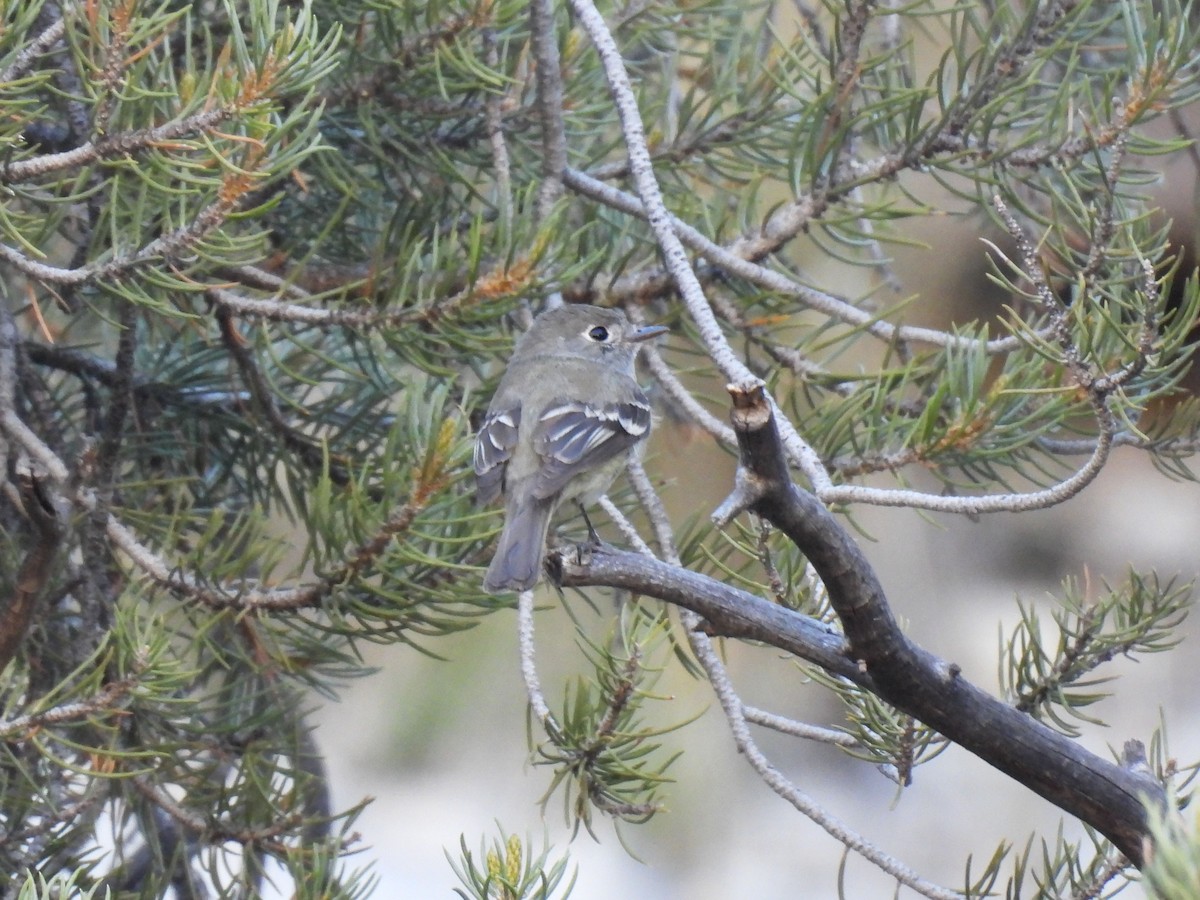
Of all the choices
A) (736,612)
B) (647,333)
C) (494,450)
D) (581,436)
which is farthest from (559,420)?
(736,612)

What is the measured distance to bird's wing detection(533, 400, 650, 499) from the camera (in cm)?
204

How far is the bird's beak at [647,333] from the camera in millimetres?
1790

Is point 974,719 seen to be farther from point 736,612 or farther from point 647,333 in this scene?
point 647,333

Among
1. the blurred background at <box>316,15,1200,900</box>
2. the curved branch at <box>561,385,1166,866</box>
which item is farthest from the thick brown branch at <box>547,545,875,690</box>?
the blurred background at <box>316,15,1200,900</box>

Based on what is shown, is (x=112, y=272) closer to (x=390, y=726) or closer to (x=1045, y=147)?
(x=1045, y=147)

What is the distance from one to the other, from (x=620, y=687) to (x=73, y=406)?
936 mm

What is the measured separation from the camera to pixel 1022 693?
4.67 ft

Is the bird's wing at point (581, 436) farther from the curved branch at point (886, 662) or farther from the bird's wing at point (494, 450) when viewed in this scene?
the curved branch at point (886, 662)

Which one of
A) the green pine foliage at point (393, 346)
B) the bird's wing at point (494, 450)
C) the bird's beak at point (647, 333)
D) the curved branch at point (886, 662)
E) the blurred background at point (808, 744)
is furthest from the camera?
the blurred background at point (808, 744)

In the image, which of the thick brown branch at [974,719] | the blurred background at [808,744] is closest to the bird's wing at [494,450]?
the thick brown branch at [974,719]

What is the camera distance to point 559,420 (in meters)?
2.26

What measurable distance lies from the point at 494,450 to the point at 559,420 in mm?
325

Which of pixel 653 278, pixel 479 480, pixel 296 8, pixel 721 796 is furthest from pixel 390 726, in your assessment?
pixel 296 8

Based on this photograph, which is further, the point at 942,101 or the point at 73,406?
the point at 73,406
